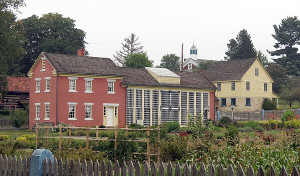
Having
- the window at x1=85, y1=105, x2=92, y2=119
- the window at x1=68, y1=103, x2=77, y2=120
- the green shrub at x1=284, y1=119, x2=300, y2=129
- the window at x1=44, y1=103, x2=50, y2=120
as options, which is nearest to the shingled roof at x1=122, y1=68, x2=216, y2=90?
the window at x1=85, y1=105, x2=92, y2=119

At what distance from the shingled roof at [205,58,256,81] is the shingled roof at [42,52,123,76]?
85.7ft

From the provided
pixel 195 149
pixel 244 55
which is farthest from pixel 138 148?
pixel 244 55

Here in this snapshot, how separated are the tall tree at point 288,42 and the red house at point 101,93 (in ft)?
152

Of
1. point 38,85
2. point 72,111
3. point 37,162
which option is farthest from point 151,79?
point 37,162

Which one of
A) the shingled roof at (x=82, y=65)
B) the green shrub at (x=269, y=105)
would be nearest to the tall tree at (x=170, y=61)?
the green shrub at (x=269, y=105)

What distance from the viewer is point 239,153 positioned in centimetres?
1319

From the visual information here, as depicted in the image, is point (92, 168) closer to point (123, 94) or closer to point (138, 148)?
point (138, 148)

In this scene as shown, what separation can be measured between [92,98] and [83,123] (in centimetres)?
264

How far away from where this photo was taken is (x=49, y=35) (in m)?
73.5

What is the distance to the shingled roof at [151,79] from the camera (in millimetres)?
49875

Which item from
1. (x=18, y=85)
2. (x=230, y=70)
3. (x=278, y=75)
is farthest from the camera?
(x=278, y=75)

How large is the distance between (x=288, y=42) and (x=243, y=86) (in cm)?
3314

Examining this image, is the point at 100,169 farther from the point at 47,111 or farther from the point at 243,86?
the point at 243,86

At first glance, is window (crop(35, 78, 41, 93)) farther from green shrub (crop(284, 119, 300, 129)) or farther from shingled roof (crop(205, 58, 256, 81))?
shingled roof (crop(205, 58, 256, 81))
